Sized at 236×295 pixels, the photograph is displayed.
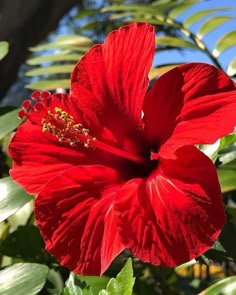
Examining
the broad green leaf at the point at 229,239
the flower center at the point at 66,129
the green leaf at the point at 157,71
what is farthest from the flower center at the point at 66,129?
the green leaf at the point at 157,71

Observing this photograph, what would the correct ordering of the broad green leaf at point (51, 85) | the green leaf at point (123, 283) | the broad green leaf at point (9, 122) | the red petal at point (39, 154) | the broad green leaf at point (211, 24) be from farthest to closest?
the broad green leaf at point (211, 24) < the broad green leaf at point (51, 85) < the broad green leaf at point (9, 122) < the red petal at point (39, 154) < the green leaf at point (123, 283)

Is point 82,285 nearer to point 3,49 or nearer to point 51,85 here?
point 3,49

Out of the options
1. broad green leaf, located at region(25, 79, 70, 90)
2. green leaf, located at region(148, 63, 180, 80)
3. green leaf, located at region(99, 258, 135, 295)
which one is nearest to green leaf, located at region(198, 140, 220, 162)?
green leaf, located at region(99, 258, 135, 295)

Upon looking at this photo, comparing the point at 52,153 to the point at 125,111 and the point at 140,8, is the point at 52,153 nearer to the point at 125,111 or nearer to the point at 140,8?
the point at 125,111

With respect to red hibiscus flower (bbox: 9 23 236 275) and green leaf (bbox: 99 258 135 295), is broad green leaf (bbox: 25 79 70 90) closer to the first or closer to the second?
red hibiscus flower (bbox: 9 23 236 275)

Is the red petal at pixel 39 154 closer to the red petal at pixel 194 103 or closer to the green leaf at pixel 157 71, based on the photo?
the red petal at pixel 194 103

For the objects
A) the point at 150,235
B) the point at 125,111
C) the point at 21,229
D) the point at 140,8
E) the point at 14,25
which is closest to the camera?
the point at 150,235

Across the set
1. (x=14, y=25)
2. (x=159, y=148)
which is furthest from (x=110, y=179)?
(x=14, y=25)
